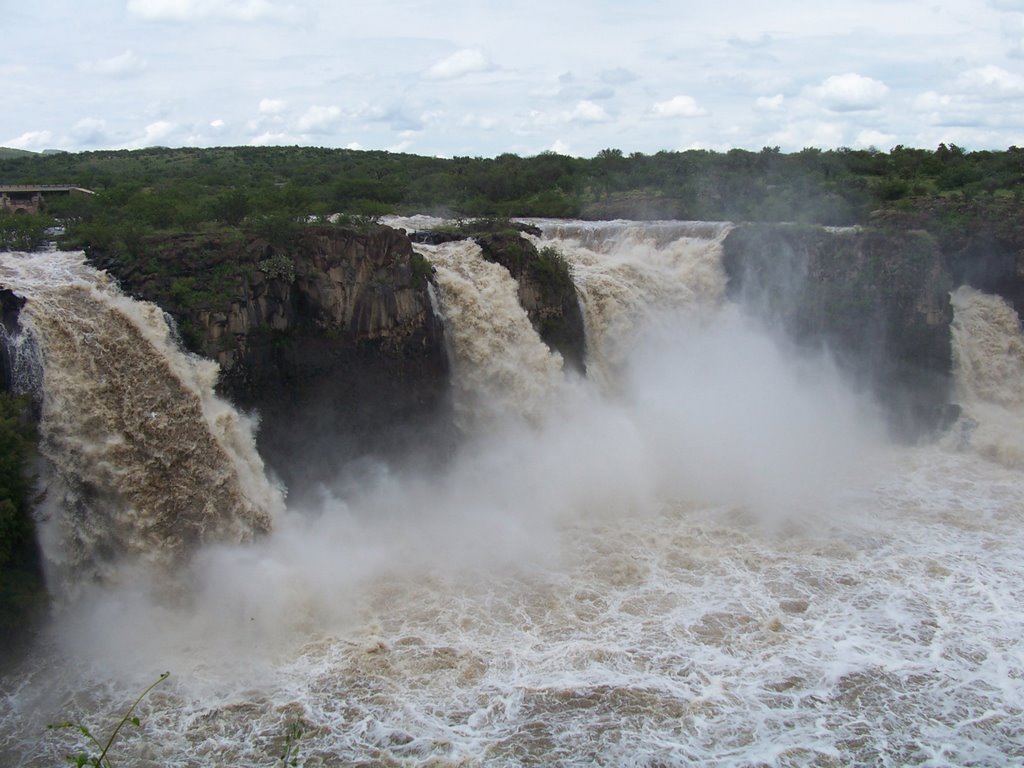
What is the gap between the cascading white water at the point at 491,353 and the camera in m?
22.8

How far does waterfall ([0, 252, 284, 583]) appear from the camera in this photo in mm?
15914

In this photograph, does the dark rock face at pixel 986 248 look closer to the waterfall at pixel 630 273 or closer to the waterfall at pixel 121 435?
the waterfall at pixel 630 273

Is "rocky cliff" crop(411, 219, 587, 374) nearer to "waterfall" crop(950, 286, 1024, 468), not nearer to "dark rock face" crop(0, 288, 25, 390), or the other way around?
"dark rock face" crop(0, 288, 25, 390)

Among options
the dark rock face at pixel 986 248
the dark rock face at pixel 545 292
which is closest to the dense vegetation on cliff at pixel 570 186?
the dark rock face at pixel 986 248

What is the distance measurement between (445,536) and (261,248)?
738 cm

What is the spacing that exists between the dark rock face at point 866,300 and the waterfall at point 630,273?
1.01 meters

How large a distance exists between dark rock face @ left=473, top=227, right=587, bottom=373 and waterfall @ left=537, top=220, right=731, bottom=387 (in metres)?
0.54

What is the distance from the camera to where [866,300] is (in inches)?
1116

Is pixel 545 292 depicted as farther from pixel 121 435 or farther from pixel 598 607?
pixel 121 435

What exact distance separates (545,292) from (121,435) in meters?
11.9

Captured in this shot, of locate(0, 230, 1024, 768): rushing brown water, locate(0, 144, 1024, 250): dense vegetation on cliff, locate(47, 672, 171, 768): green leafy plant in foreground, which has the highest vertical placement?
locate(0, 144, 1024, 250): dense vegetation on cliff

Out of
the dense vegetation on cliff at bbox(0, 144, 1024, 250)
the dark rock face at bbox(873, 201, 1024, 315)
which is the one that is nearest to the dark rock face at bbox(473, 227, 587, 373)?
the dense vegetation on cliff at bbox(0, 144, 1024, 250)

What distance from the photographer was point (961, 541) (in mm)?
19719

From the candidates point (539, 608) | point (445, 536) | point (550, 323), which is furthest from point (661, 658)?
point (550, 323)
